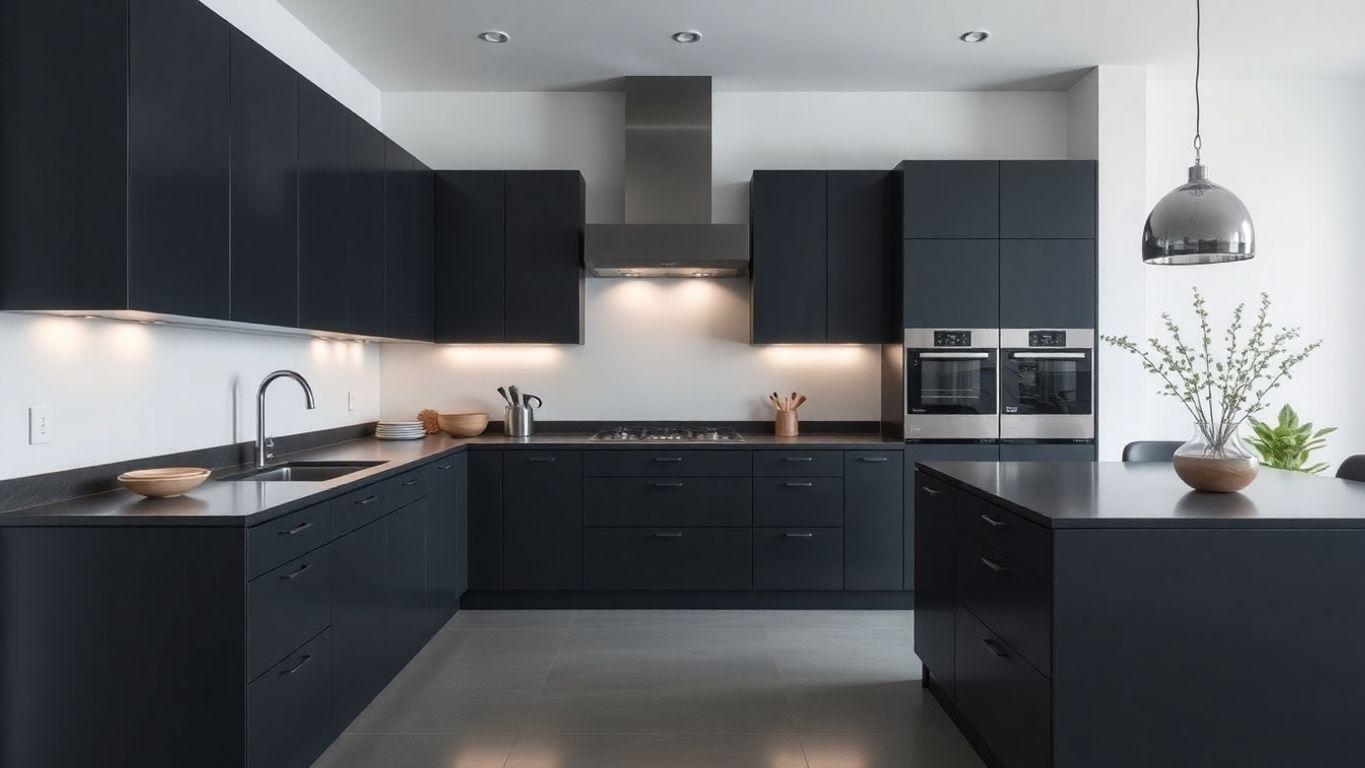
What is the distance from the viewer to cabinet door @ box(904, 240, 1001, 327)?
14.1 feet

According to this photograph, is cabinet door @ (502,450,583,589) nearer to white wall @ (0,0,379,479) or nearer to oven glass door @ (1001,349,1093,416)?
white wall @ (0,0,379,479)

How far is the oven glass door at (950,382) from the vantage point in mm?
4297

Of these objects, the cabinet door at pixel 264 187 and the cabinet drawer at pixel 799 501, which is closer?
the cabinet door at pixel 264 187

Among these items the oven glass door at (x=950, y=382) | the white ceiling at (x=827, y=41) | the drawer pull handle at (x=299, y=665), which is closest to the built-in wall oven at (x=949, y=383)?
the oven glass door at (x=950, y=382)

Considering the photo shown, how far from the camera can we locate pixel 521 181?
4461 millimetres

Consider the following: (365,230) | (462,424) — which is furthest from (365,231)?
(462,424)

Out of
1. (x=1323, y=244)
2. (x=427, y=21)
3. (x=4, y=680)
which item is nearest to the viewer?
(x=4, y=680)

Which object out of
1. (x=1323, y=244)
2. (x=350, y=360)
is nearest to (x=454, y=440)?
(x=350, y=360)

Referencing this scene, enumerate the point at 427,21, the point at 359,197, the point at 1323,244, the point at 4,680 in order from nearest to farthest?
the point at 4,680, the point at 359,197, the point at 427,21, the point at 1323,244

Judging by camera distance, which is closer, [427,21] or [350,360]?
[427,21]

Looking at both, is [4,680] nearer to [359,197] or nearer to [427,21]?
[359,197]

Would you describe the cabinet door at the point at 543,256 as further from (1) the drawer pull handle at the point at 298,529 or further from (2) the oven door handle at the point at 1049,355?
(2) the oven door handle at the point at 1049,355

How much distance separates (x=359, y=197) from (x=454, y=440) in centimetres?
144

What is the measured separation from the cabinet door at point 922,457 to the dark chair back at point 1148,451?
886mm
